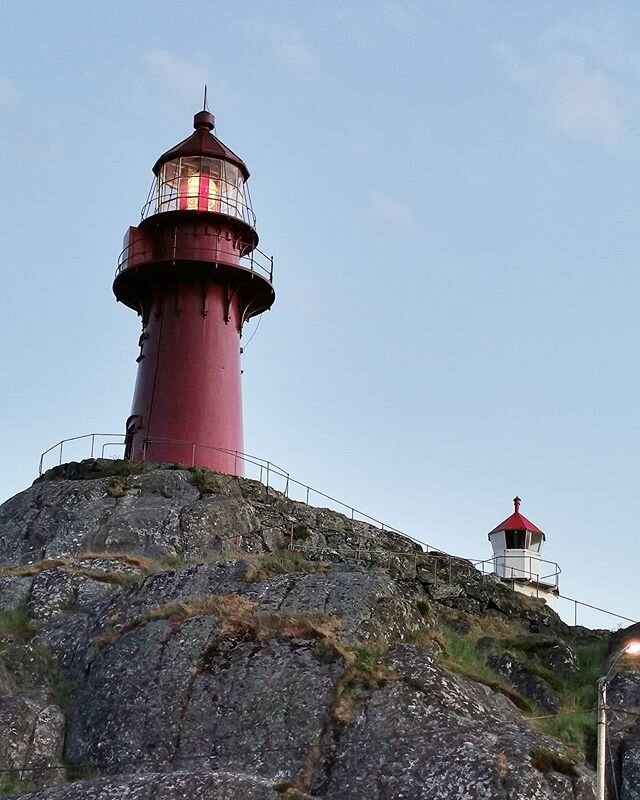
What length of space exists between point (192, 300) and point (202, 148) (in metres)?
6.54

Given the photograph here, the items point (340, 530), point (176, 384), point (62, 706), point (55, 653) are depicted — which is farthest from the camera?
point (176, 384)

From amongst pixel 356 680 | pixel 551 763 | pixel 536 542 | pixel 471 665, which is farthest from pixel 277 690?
pixel 536 542

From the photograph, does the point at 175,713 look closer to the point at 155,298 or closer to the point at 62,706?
the point at 62,706

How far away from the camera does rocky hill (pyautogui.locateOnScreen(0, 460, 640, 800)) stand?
69.1 ft

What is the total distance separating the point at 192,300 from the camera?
45875 millimetres

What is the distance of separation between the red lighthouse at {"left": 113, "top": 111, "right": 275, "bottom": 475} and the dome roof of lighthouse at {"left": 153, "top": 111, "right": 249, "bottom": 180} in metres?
0.05

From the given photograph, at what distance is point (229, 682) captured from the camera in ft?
79.4

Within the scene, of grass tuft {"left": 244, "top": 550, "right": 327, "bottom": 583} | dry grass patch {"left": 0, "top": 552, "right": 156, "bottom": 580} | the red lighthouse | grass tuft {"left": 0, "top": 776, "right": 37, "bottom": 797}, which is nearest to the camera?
grass tuft {"left": 0, "top": 776, "right": 37, "bottom": 797}

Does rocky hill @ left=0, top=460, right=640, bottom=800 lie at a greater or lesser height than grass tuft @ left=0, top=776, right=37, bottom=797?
greater

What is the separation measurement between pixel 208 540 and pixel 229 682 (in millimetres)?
11624

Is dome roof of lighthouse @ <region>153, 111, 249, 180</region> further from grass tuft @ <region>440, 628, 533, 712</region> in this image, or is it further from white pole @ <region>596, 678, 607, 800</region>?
white pole @ <region>596, 678, 607, 800</region>

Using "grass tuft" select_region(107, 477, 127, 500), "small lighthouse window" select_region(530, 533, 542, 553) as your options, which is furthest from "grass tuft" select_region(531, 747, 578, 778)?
"small lighthouse window" select_region(530, 533, 542, 553)

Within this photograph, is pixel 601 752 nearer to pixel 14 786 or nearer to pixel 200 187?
pixel 14 786

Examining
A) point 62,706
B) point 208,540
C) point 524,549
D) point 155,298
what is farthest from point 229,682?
point 524,549
